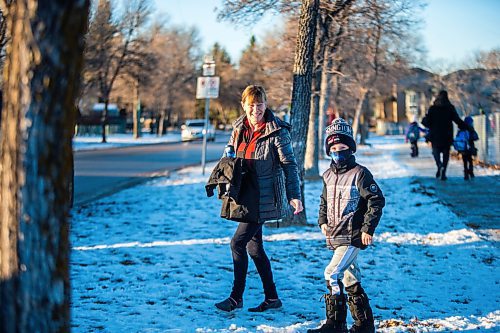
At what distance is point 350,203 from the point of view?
473 centimetres

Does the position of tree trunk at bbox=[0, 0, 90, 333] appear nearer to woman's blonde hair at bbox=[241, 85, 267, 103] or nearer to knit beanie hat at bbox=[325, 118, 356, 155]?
knit beanie hat at bbox=[325, 118, 356, 155]

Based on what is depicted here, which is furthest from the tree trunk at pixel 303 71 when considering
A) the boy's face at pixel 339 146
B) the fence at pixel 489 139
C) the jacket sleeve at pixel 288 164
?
the fence at pixel 489 139

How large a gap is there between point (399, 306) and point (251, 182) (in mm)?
1691

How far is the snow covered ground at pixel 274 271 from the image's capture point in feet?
16.5

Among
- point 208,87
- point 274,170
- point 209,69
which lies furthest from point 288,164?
point 209,69

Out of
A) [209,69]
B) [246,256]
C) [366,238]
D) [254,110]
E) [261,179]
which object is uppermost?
[209,69]

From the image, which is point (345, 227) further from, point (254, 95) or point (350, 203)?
point (254, 95)

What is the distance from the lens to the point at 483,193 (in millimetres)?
12594

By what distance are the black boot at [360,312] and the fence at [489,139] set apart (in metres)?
15.0

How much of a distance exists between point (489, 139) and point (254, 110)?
54.2 ft

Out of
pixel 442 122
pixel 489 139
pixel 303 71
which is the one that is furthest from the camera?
pixel 489 139

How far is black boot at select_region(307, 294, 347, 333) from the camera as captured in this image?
4.73 meters

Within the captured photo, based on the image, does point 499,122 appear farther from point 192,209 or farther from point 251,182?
point 251,182

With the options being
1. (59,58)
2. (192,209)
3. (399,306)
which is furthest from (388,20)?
(59,58)
